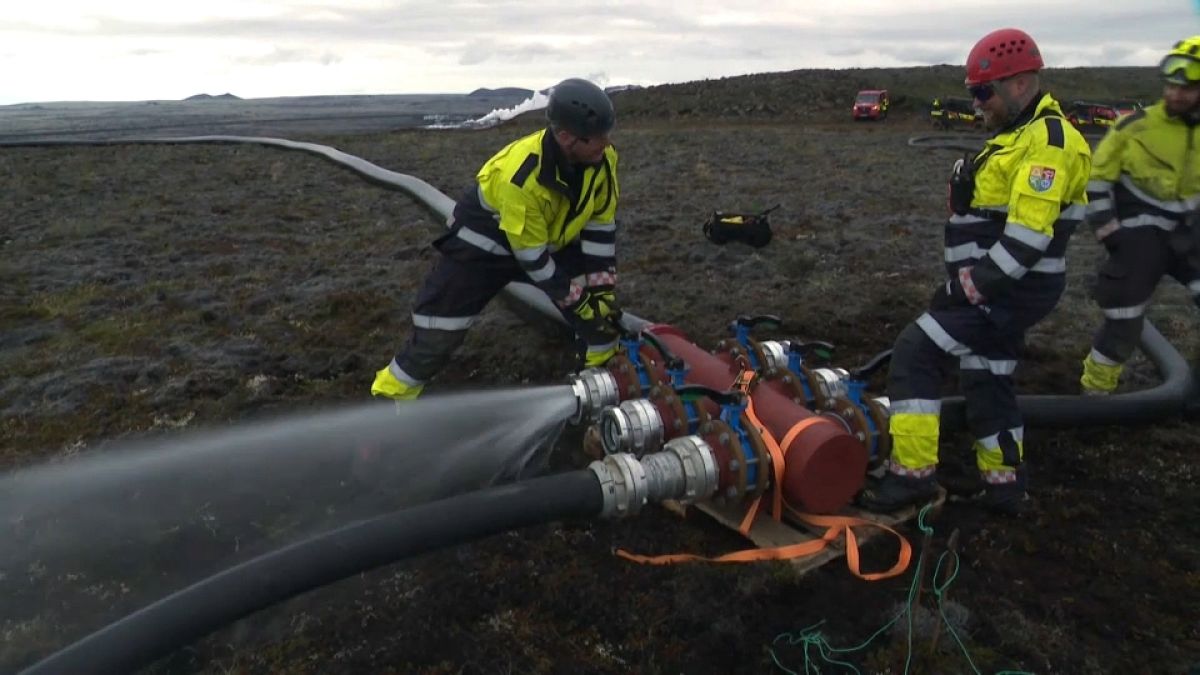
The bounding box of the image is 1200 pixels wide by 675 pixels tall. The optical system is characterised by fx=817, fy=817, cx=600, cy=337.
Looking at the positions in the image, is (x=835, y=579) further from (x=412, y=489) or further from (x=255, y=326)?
(x=255, y=326)

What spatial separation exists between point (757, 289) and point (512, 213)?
3.36 metres

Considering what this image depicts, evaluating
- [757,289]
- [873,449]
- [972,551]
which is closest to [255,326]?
Answer: [757,289]

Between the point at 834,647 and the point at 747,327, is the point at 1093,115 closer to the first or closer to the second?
the point at 747,327

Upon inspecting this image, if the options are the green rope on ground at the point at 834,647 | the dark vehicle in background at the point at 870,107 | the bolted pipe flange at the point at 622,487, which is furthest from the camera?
the dark vehicle in background at the point at 870,107

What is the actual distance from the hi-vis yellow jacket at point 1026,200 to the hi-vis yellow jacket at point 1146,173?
4.68ft

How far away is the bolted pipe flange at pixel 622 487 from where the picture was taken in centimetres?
283

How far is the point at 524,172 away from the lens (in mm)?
3773

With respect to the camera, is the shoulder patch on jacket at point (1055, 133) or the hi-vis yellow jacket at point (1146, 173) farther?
the hi-vis yellow jacket at point (1146, 173)

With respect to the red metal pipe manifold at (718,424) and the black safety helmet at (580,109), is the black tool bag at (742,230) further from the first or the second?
the black safety helmet at (580,109)

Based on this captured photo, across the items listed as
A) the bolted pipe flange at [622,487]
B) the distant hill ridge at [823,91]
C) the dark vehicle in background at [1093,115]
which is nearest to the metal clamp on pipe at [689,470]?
the bolted pipe flange at [622,487]

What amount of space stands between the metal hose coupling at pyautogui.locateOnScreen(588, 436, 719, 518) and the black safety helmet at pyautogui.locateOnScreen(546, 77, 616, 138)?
1.47m

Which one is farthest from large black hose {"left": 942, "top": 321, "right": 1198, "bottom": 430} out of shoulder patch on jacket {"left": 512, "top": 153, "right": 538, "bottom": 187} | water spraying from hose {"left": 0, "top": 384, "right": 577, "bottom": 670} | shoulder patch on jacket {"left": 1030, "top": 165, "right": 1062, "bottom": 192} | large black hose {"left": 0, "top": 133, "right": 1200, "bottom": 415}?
shoulder patch on jacket {"left": 512, "top": 153, "right": 538, "bottom": 187}

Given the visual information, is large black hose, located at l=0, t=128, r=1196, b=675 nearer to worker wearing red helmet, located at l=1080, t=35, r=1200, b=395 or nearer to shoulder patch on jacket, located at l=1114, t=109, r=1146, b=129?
worker wearing red helmet, located at l=1080, t=35, r=1200, b=395

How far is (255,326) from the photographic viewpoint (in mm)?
5992
